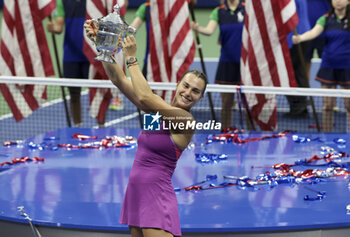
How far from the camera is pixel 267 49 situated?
9734 mm

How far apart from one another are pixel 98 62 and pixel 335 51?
3.16m

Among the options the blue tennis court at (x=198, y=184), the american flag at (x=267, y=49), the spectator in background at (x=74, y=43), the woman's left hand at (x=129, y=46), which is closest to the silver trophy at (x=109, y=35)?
the woman's left hand at (x=129, y=46)

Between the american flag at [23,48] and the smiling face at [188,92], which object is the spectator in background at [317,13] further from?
the smiling face at [188,92]

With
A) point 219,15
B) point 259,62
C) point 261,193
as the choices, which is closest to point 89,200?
→ point 261,193

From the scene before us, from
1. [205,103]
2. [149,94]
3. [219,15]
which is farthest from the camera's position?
Result: [205,103]

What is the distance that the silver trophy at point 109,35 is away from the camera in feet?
16.2

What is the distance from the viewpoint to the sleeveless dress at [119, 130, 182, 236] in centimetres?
478

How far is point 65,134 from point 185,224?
12.6ft

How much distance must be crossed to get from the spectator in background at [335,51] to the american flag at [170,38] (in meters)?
1.66

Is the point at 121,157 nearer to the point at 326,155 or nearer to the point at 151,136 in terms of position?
the point at 326,155

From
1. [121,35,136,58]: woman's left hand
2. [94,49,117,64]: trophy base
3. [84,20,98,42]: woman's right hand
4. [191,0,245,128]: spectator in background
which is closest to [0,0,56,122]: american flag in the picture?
[191,0,245,128]: spectator in background

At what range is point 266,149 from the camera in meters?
8.52

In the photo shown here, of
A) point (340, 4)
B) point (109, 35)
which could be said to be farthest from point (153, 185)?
point (340, 4)

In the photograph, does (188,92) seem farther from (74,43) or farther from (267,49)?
(74,43)
